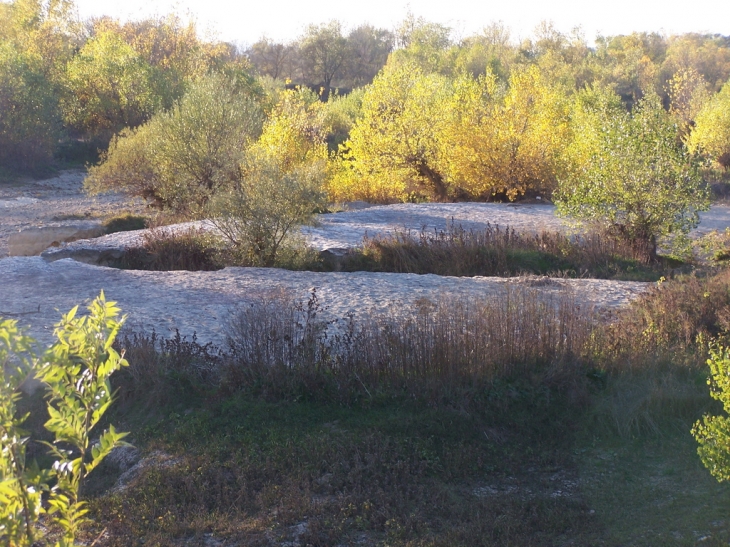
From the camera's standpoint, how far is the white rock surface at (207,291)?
745 cm

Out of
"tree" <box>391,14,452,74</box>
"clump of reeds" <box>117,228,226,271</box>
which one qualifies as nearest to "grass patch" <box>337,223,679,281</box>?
"clump of reeds" <box>117,228,226,271</box>

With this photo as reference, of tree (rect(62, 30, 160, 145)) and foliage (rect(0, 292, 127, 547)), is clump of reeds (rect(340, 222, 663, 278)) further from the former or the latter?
tree (rect(62, 30, 160, 145))

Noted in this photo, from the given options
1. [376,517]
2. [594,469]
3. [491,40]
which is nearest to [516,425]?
[594,469]

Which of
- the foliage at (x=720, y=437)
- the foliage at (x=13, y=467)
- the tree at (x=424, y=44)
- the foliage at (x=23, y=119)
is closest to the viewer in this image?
the foliage at (x=13, y=467)

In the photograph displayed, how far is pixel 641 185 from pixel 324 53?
49.9m

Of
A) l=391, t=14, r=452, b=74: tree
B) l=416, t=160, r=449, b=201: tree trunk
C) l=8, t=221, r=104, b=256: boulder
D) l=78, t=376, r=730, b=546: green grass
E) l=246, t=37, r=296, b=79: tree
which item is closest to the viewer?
l=78, t=376, r=730, b=546: green grass

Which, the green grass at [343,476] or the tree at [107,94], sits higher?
the tree at [107,94]

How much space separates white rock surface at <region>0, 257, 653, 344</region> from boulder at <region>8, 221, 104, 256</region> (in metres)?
4.05

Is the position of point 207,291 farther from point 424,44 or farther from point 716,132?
point 424,44

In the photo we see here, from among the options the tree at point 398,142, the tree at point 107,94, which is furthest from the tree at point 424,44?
the tree at point 398,142

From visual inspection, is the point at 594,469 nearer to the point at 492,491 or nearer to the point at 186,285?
the point at 492,491

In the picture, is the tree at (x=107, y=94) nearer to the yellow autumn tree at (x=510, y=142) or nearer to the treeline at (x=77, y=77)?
the treeline at (x=77, y=77)

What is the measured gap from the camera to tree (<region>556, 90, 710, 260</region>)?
11.0 m

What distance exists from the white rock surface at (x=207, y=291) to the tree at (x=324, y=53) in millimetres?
49889
